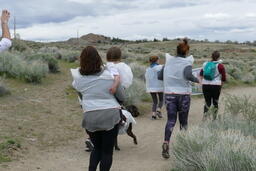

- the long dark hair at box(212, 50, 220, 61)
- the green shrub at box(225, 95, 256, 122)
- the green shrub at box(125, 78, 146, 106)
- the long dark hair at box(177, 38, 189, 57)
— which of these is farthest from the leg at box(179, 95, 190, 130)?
the green shrub at box(125, 78, 146, 106)

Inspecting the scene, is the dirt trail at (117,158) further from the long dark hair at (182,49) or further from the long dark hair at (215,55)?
the long dark hair at (215,55)

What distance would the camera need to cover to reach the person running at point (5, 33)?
4465mm

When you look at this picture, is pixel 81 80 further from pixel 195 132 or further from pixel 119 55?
pixel 195 132

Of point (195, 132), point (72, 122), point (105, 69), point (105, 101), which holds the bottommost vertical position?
point (72, 122)

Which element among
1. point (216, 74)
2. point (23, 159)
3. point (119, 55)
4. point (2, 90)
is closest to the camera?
point (119, 55)

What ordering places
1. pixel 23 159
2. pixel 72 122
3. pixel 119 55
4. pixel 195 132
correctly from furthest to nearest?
pixel 72 122 → pixel 23 159 → pixel 119 55 → pixel 195 132

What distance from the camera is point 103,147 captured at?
5613 millimetres

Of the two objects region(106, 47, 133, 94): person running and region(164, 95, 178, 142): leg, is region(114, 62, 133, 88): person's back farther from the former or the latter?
region(164, 95, 178, 142): leg

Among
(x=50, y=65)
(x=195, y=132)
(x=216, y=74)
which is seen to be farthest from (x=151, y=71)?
(x=50, y=65)

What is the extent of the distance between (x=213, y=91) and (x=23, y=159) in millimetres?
4377

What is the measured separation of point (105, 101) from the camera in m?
5.46

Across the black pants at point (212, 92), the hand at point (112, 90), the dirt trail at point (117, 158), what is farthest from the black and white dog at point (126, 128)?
the black pants at point (212, 92)

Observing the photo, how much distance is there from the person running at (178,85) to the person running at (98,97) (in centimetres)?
187

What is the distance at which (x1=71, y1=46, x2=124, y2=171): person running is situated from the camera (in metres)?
5.44
